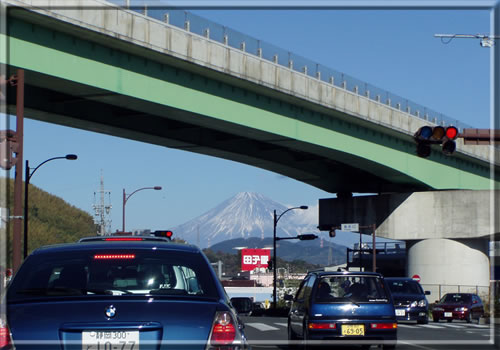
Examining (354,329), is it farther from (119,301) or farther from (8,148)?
(8,148)

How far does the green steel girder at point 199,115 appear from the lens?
28.0 metres

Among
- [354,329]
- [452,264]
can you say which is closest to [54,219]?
[452,264]

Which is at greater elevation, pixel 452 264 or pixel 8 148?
pixel 8 148

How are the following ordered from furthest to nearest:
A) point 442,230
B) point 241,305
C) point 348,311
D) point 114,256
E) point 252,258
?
point 252,258
point 442,230
point 348,311
point 241,305
point 114,256

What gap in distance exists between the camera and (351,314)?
15.9 m

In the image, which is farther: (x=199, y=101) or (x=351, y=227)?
(x=351, y=227)

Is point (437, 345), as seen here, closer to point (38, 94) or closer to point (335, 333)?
point (335, 333)

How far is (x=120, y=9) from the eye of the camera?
1155 inches

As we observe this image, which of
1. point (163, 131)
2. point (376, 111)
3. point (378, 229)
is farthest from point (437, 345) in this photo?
point (378, 229)

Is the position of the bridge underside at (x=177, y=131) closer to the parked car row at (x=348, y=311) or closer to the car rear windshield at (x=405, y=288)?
the car rear windshield at (x=405, y=288)

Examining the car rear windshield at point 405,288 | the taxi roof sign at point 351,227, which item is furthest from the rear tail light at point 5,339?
the taxi roof sign at point 351,227

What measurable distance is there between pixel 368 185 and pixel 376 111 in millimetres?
13266

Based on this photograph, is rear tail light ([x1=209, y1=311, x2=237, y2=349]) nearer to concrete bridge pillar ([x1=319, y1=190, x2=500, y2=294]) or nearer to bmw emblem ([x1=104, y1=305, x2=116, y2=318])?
bmw emblem ([x1=104, y1=305, x2=116, y2=318])

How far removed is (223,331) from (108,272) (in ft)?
4.95
